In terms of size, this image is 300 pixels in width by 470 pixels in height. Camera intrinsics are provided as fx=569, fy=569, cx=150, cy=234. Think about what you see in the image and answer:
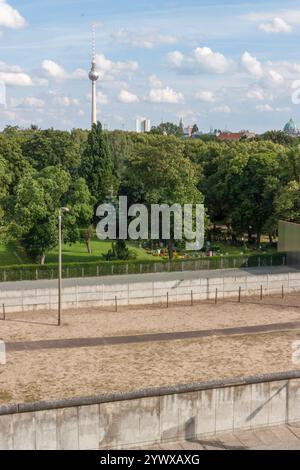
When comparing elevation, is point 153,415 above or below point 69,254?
below

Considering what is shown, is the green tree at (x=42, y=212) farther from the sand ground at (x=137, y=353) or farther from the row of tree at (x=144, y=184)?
the sand ground at (x=137, y=353)

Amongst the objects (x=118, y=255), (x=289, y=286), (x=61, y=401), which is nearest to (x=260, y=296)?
(x=289, y=286)

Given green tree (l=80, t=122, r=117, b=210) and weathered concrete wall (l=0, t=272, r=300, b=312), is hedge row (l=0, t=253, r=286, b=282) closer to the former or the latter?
weathered concrete wall (l=0, t=272, r=300, b=312)

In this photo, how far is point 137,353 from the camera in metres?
25.2

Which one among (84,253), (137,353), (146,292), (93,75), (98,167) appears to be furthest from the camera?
(93,75)

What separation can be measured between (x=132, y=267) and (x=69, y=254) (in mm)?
10471

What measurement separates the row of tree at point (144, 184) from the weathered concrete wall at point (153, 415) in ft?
82.9

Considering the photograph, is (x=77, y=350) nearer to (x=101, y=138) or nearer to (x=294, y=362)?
(x=294, y=362)

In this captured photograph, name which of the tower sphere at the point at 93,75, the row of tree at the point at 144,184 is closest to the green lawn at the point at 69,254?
the row of tree at the point at 144,184

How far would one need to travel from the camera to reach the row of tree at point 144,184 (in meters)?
40.2

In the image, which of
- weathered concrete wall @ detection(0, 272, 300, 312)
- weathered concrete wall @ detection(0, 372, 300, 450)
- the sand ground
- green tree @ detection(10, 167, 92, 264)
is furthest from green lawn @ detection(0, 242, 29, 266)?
weathered concrete wall @ detection(0, 372, 300, 450)

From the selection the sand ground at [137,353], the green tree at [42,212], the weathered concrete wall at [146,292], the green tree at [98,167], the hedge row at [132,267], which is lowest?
the sand ground at [137,353]

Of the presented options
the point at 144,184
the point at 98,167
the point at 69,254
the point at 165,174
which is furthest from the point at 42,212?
the point at 98,167

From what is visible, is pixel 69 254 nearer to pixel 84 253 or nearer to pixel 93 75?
pixel 84 253
